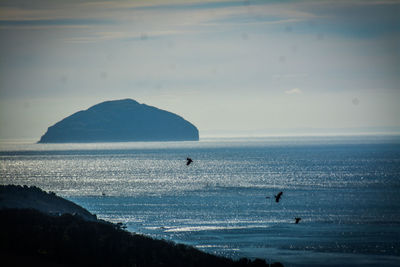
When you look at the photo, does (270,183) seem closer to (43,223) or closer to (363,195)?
(363,195)

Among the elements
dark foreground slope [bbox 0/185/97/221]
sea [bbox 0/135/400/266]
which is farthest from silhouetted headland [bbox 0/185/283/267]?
sea [bbox 0/135/400/266]

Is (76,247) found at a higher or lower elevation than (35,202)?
lower

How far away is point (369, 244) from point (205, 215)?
84.5 ft

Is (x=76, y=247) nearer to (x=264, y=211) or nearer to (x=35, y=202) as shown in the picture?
(x=35, y=202)

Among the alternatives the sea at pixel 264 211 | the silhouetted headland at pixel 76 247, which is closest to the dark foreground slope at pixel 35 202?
the silhouetted headland at pixel 76 247

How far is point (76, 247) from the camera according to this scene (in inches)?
1647

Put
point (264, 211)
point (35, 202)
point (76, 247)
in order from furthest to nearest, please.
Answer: point (264, 211) < point (35, 202) < point (76, 247)

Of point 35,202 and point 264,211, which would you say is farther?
point 264,211

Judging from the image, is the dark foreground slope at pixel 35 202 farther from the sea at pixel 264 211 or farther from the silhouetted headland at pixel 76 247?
the sea at pixel 264 211

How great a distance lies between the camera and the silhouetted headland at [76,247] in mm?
37875

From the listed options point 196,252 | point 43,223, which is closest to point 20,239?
point 43,223

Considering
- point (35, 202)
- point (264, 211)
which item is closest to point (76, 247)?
point (35, 202)

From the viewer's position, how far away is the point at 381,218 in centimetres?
7450

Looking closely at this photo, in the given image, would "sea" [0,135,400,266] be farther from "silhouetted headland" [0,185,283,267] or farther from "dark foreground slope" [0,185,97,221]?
"silhouetted headland" [0,185,283,267]
